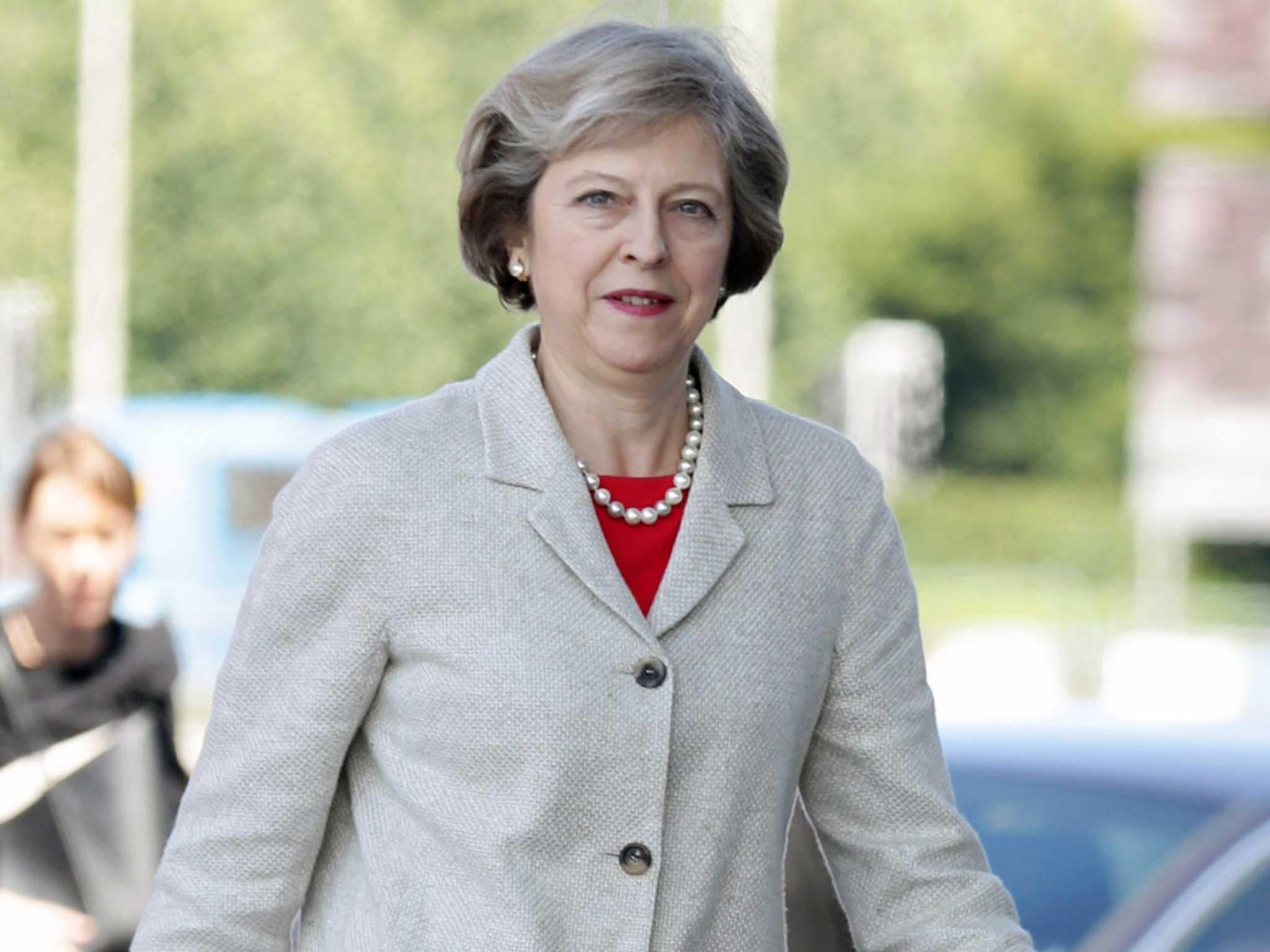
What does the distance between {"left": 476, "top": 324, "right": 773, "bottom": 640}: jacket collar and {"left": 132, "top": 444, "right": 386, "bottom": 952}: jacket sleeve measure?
0.15 meters

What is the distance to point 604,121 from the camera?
2244mm

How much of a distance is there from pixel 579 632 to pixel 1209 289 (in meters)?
15.2

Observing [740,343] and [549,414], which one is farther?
[740,343]

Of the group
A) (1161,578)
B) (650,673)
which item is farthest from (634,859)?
(1161,578)

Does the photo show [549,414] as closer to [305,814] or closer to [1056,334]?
[305,814]

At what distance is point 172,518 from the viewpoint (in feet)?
61.4

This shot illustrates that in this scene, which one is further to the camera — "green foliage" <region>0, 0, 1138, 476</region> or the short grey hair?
"green foliage" <region>0, 0, 1138, 476</region>

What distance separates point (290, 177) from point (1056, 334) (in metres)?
9.68

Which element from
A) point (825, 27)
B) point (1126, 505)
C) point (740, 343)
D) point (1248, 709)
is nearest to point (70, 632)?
point (1248, 709)

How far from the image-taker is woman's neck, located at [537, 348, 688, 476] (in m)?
2.33

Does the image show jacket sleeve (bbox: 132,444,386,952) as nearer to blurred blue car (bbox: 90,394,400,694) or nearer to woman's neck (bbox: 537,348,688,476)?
woman's neck (bbox: 537,348,688,476)

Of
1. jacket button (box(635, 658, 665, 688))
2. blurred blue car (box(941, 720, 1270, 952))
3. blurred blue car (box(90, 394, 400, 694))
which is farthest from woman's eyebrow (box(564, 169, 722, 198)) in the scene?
blurred blue car (box(90, 394, 400, 694))

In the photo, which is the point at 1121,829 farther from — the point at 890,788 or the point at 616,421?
the point at 616,421

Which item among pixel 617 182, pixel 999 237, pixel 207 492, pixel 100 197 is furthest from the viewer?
pixel 999 237
